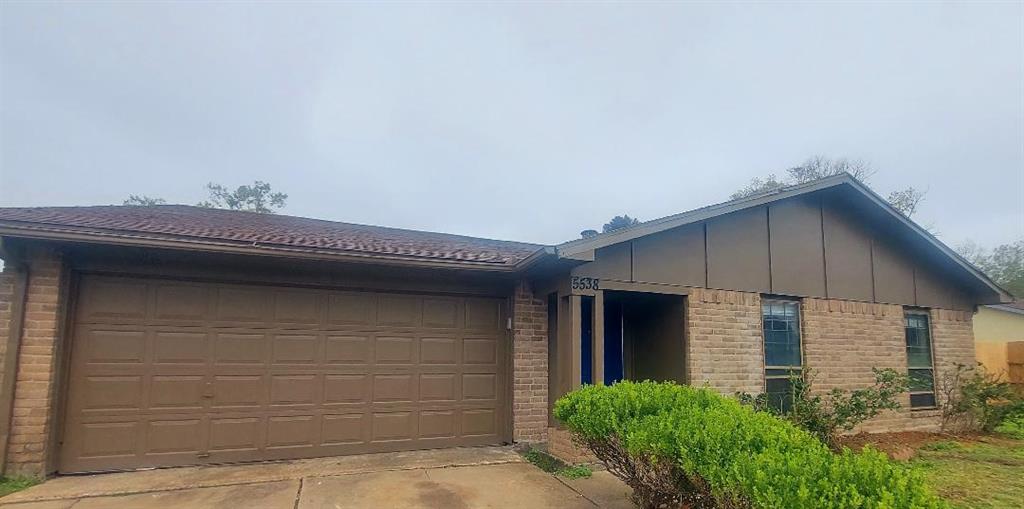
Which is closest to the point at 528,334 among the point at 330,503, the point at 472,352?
the point at 472,352

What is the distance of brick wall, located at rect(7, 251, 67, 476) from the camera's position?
5.52 metres

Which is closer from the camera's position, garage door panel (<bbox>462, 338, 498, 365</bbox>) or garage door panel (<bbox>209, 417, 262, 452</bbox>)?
garage door panel (<bbox>209, 417, 262, 452</bbox>)

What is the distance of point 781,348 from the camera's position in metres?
8.10

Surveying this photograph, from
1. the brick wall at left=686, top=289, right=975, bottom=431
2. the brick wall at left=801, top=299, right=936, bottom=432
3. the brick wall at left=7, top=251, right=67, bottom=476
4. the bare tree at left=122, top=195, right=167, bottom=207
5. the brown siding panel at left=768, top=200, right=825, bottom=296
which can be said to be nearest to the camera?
the brick wall at left=7, top=251, right=67, bottom=476

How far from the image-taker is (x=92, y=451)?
591 cm

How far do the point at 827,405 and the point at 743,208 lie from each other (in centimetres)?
347

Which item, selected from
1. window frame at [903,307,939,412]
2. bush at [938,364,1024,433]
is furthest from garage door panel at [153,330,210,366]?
bush at [938,364,1024,433]

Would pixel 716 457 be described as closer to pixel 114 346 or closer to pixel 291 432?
pixel 291 432

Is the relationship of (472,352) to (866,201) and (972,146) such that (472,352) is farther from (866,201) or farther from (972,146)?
(972,146)

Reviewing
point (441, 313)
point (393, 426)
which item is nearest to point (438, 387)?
point (393, 426)

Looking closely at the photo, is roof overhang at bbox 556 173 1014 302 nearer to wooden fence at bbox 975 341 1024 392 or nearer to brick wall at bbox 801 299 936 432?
brick wall at bbox 801 299 936 432

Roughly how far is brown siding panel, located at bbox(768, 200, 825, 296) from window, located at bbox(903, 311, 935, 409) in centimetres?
240

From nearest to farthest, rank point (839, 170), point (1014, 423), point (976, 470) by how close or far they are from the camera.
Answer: point (976, 470) < point (1014, 423) < point (839, 170)

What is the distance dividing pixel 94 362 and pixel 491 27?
11.5 meters
